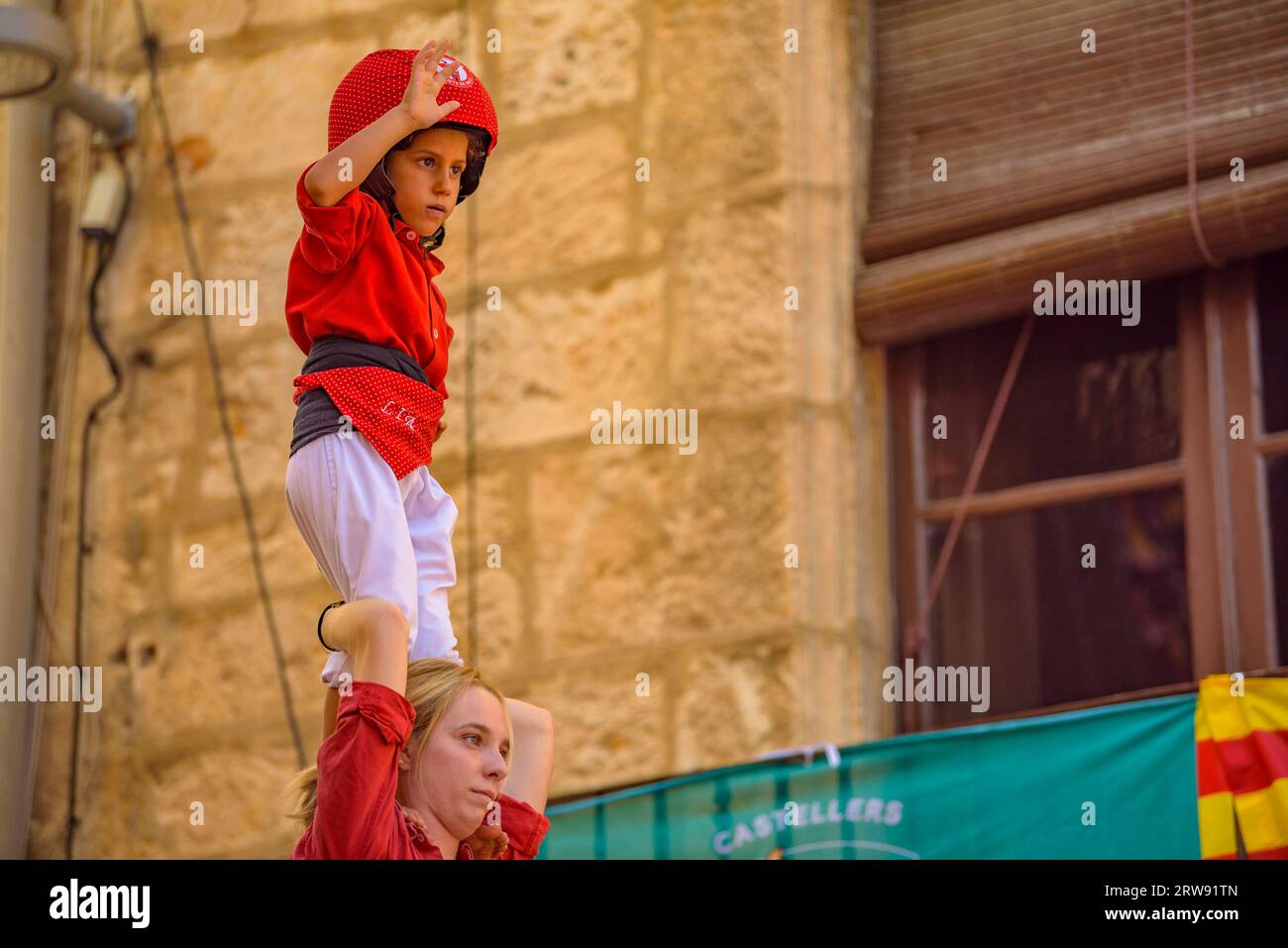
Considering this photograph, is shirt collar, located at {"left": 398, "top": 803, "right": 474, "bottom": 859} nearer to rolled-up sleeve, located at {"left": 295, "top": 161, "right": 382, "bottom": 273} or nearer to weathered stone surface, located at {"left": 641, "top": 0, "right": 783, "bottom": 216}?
rolled-up sleeve, located at {"left": 295, "top": 161, "right": 382, "bottom": 273}

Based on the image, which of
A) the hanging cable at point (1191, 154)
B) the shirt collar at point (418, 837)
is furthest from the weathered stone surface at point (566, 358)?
the shirt collar at point (418, 837)

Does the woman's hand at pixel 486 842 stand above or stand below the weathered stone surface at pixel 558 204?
below

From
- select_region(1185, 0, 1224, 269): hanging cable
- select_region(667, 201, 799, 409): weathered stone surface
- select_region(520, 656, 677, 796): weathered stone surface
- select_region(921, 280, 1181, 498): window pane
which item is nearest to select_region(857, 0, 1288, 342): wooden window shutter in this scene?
select_region(1185, 0, 1224, 269): hanging cable

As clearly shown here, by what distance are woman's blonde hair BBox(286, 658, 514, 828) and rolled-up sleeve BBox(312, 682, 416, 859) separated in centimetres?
23

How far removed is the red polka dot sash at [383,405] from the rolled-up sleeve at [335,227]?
19 centimetres

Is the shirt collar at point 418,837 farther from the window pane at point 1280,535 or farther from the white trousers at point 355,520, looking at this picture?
the window pane at point 1280,535

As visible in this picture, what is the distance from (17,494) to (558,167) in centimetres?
194

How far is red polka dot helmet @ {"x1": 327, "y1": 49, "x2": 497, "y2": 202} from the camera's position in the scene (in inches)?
168

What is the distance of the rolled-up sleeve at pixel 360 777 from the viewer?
390cm

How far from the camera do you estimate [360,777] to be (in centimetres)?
390
